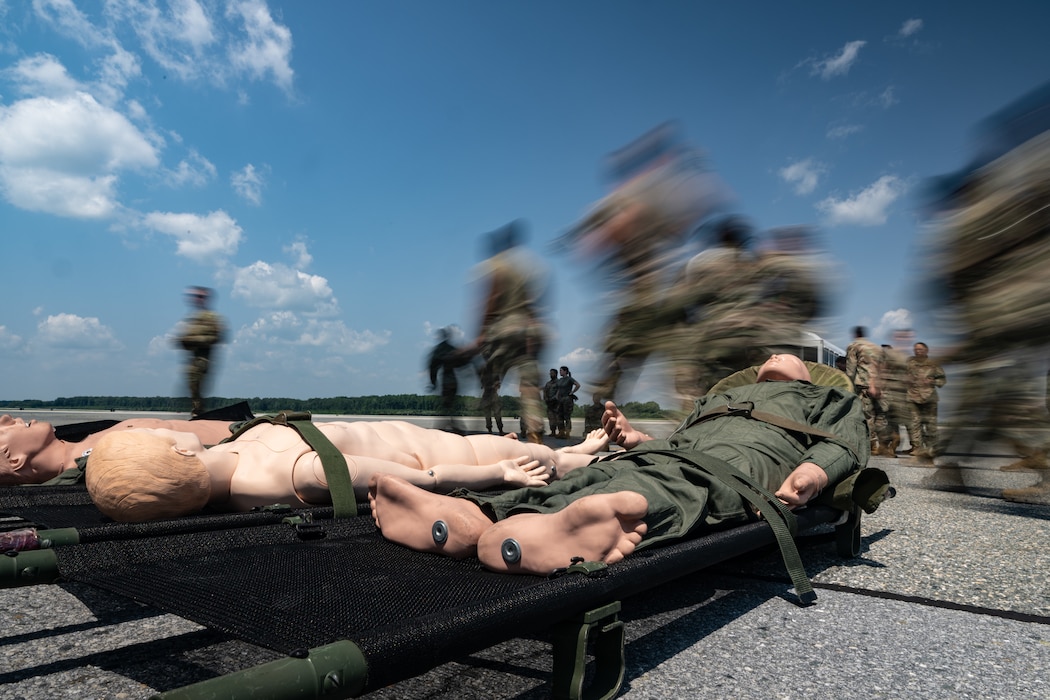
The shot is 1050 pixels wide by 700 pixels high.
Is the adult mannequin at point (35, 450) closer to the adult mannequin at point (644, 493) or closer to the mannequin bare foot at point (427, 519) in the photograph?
the mannequin bare foot at point (427, 519)

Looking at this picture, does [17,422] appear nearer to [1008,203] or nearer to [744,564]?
[744,564]

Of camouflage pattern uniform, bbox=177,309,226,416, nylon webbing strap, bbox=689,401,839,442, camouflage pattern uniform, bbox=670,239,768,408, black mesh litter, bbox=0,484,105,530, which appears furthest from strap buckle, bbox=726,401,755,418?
camouflage pattern uniform, bbox=177,309,226,416

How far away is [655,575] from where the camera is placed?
1.77 metres

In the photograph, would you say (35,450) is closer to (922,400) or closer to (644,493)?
(644,493)

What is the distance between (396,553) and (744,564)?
1.78m

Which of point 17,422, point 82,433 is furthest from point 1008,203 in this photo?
point 82,433

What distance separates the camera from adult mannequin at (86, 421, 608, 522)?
251 centimetres

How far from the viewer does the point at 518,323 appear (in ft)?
24.4

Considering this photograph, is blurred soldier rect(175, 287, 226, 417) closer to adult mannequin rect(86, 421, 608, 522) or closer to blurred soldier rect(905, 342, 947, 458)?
adult mannequin rect(86, 421, 608, 522)

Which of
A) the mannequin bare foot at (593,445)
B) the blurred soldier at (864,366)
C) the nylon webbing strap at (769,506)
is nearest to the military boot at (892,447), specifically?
the blurred soldier at (864,366)

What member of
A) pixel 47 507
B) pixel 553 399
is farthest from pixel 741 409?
pixel 553 399

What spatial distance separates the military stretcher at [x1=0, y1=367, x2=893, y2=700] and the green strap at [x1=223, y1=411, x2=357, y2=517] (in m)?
0.23

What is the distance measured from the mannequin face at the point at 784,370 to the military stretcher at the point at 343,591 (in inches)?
44.3

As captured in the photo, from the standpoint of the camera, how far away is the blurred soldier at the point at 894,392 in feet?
23.9
